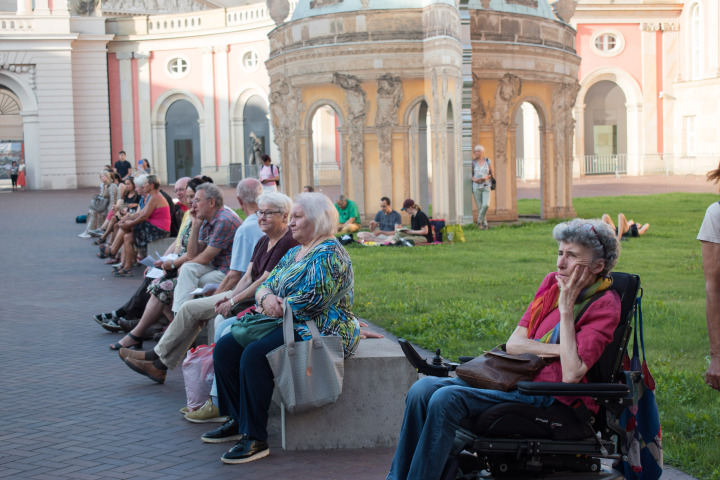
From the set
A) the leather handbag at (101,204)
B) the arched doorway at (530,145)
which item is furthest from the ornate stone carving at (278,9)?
the arched doorway at (530,145)

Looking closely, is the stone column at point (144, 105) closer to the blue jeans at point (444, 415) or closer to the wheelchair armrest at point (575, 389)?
the blue jeans at point (444, 415)

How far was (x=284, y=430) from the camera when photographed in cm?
569

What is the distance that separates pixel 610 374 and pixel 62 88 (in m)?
46.3

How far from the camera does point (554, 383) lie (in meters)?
4.09

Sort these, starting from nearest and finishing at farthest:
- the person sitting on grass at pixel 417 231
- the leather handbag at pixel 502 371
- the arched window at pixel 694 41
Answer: the leather handbag at pixel 502 371
the person sitting on grass at pixel 417 231
the arched window at pixel 694 41

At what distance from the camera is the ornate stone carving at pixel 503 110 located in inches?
821

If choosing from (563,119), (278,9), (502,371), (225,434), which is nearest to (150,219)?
(225,434)

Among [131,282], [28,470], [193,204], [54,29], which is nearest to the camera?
[28,470]

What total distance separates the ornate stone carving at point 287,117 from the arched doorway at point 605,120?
30.9 metres

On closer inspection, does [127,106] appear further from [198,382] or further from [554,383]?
[554,383]

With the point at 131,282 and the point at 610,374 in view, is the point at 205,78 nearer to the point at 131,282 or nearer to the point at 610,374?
the point at 131,282

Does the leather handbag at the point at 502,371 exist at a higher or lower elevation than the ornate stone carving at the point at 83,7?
lower

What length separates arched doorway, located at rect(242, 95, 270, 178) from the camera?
47375 millimetres

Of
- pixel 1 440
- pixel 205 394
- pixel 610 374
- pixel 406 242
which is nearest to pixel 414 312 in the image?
pixel 205 394
